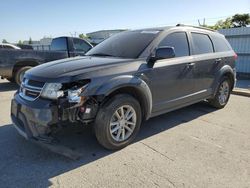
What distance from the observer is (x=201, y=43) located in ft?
16.7

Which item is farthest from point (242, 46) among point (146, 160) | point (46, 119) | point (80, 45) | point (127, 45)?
point (46, 119)

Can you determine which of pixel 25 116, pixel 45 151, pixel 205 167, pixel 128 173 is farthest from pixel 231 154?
pixel 25 116

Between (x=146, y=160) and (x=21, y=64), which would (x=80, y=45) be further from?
(x=146, y=160)

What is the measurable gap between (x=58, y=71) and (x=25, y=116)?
73 cm

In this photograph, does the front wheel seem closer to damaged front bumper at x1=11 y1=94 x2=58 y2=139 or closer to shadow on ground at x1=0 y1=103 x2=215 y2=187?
shadow on ground at x1=0 y1=103 x2=215 y2=187

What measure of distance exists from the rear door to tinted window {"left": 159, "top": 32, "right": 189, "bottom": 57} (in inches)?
8.7

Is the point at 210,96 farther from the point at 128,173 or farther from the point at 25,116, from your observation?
the point at 25,116

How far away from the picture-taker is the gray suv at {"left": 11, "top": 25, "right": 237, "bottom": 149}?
3.13m

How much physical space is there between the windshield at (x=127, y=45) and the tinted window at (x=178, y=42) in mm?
229

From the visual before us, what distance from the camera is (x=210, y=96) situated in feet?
17.7

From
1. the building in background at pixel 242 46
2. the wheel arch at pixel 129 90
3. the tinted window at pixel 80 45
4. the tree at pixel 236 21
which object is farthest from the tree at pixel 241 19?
the wheel arch at pixel 129 90

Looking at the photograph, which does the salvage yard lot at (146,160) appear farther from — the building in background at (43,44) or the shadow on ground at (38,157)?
the building in background at (43,44)

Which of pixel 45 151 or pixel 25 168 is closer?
pixel 25 168

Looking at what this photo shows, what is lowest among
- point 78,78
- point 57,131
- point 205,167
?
point 205,167
